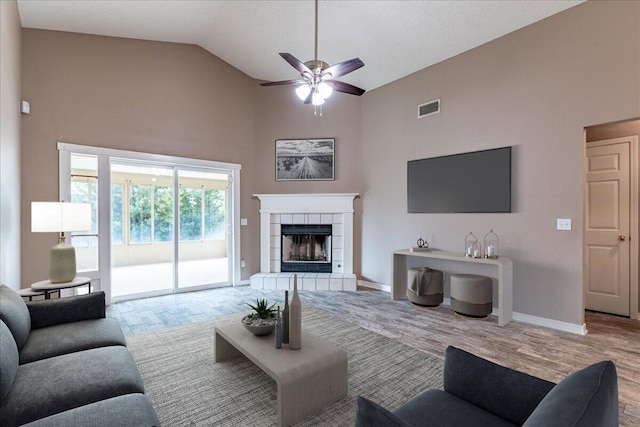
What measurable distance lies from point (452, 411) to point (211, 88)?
547cm

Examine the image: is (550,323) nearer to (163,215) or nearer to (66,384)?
(66,384)

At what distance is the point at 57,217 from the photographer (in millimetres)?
2932

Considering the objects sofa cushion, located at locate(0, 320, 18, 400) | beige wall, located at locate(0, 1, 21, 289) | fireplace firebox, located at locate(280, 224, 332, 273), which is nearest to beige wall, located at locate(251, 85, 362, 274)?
fireplace firebox, located at locate(280, 224, 332, 273)

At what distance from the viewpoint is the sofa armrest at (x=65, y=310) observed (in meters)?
2.27

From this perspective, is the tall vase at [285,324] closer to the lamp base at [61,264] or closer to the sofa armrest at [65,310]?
the sofa armrest at [65,310]

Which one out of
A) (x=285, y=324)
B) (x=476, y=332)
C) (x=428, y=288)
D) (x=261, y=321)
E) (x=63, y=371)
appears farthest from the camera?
(x=428, y=288)

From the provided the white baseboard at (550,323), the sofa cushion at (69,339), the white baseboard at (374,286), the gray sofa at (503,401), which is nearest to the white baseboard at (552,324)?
the white baseboard at (550,323)

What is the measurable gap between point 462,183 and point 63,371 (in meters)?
4.32

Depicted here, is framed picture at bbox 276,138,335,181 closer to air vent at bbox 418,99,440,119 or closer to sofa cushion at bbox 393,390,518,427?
air vent at bbox 418,99,440,119

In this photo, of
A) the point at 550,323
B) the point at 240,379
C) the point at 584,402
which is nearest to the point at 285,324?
the point at 240,379

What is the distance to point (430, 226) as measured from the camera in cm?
451

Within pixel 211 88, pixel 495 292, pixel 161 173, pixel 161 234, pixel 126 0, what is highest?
pixel 126 0

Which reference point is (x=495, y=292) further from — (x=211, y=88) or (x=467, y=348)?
(x=211, y=88)

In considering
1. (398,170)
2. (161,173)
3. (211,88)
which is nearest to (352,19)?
(398,170)
